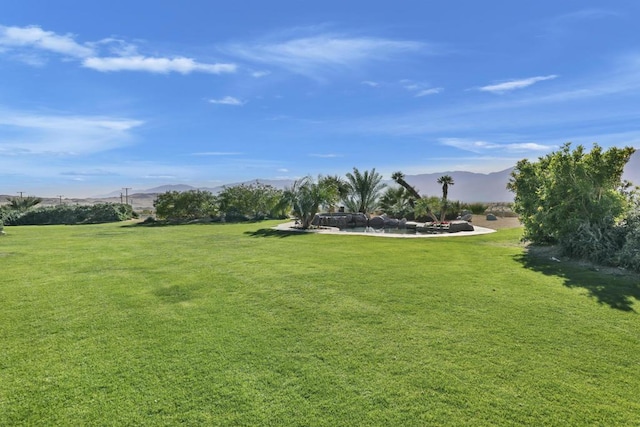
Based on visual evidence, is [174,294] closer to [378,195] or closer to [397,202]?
[397,202]

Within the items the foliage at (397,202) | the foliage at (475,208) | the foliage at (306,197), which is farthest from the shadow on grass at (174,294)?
the foliage at (475,208)

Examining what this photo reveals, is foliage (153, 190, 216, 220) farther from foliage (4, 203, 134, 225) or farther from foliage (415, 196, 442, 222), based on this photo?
foliage (415, 196, 442, 222)

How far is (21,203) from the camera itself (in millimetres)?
24891

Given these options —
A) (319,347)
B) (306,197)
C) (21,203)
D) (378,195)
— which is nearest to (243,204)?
(306,197)

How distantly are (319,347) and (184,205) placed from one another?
21622 millimetres

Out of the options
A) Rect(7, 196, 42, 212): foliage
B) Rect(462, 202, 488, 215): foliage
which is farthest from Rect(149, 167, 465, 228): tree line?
Rect(7, 196, 42, 212): foliage

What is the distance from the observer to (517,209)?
10961mm

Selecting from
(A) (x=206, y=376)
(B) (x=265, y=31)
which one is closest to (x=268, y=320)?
(A) (x=206, y=376)

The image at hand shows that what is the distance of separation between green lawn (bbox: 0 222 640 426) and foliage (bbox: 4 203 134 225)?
19.1m

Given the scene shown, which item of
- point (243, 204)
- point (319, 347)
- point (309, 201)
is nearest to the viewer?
point (319, 347)

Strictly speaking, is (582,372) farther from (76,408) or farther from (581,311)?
(76,408)

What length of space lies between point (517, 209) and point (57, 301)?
11602 millimetres

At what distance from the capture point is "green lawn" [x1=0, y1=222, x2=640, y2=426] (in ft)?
8.50

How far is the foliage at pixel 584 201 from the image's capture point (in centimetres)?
793
